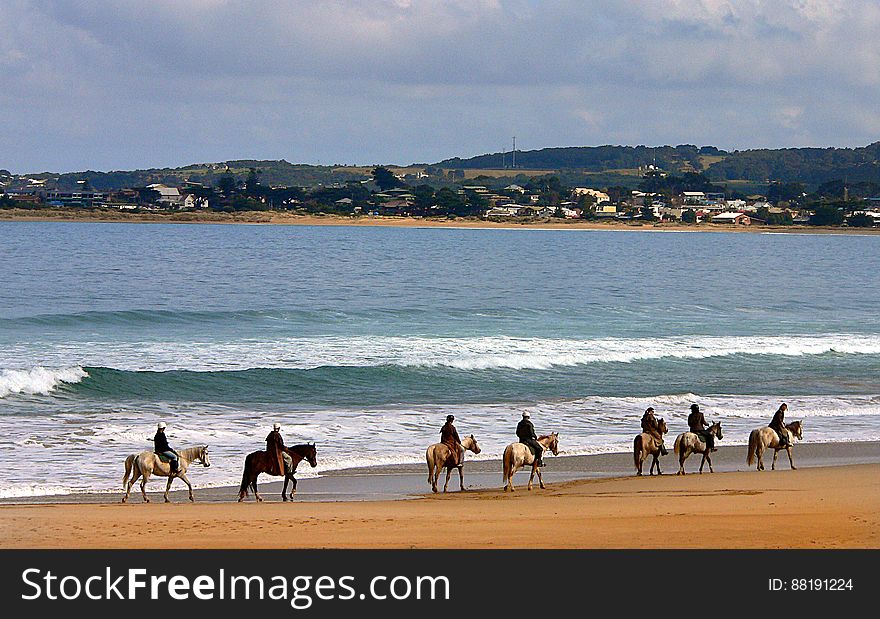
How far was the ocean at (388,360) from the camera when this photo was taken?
22297 mm

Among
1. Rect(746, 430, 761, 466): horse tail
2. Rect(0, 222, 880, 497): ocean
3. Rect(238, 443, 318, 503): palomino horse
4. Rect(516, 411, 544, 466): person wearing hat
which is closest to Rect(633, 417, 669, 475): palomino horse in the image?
Rect(746, 430, 761, 466): horse tail

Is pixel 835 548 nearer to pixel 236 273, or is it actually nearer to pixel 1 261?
pixel 236 273

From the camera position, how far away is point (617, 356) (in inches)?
1385

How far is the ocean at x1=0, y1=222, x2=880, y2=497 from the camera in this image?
73.2 ft

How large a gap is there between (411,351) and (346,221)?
14789 cm

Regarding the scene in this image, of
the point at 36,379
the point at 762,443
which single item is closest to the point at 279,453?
the point at 762,443

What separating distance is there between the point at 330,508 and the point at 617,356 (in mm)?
20969

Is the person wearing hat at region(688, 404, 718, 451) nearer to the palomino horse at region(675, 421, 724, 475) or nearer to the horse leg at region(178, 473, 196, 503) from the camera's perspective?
the palomino horse at region(675, 421, 724, 475)

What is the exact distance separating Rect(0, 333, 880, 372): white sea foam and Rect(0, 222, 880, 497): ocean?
11cm

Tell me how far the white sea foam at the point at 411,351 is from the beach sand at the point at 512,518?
14.0 meters

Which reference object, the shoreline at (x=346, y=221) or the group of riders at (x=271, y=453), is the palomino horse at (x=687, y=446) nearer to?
the group of riders at (x=271, y=453)

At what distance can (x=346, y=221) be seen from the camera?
182m

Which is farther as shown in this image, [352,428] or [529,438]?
[352,428]

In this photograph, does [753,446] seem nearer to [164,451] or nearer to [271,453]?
[271,453]
